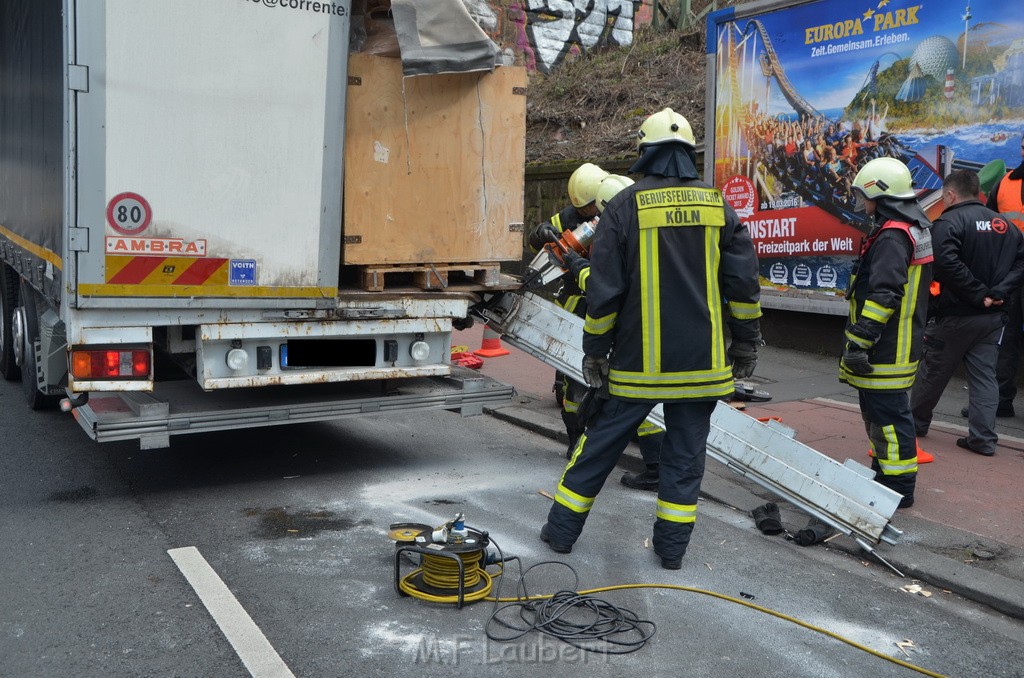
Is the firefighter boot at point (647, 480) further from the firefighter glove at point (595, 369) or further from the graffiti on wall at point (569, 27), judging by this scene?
A: the graffiti on wall at point (569, 27)

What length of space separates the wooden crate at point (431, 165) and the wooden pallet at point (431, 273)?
0.14 feet

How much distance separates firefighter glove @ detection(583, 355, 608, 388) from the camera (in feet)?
15.2

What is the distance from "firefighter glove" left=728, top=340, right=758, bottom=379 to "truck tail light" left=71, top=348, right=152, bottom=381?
298 centimetres

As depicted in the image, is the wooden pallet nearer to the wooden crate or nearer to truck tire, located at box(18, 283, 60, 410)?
the wooden crate

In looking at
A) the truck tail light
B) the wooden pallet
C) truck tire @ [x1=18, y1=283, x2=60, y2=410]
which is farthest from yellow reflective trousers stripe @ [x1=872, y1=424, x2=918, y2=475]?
truck tire @ [x1=18, y1=283, x2=60, y2=410]

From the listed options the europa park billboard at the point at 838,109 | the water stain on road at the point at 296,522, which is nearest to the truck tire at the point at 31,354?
the water stain on road at the point at 296,522

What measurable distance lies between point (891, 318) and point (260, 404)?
11.5 ft

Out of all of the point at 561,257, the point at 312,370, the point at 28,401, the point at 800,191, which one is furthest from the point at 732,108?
the point at 28,401

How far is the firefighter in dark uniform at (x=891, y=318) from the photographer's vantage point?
5.14 m

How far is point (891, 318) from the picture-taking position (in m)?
5.26

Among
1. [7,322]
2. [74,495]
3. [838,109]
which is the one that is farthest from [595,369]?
[7,322]

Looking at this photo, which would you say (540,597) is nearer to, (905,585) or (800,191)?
(905,585)

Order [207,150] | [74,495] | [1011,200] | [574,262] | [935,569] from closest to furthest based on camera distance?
1. [935,569]
2. [207,150]
3. [74,495]
4. [574,262]
5. [1011,200]

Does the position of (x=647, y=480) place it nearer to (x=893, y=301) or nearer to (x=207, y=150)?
(x=893, y=301)
